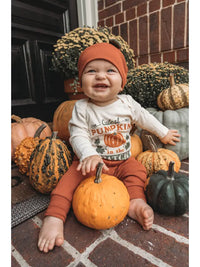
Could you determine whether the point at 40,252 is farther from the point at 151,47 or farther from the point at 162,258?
the point at 151,47

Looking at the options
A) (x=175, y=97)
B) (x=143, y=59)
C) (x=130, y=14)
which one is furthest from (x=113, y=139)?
(x=130, y=14)

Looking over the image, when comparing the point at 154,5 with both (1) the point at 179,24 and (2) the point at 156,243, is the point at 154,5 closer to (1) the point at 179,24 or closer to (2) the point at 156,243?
(1) the point at 179,24

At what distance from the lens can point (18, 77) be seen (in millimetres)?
2277

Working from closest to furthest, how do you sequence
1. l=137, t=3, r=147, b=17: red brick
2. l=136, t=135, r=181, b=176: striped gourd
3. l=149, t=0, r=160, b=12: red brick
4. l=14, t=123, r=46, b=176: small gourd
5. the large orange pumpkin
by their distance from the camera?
l=136, t=135, r=181, b=176: striped gourd, l=14, t=123, r=46, b=176: small gourd, the large orange pumpkin, l=149, t=0, r=160, b=12: red brick, l=137, t=3, r=147, b=17: red brick

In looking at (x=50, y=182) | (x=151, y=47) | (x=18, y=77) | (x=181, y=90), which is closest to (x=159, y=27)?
(x=151, y=47)

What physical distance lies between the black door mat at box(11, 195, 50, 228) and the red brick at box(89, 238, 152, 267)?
17.8 inches

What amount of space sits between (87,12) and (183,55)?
5.47 feet

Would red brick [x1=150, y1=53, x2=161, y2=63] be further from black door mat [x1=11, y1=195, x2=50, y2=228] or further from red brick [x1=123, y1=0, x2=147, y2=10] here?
black door mat [x1=11, y1=195, x2=50, y2=228]

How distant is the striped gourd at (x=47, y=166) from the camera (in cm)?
114

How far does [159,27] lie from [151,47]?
258mm

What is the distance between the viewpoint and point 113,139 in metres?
1.24

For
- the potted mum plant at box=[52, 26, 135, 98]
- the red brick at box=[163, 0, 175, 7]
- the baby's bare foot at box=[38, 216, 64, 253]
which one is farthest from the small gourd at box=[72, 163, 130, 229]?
the red brick at box=[163, 0, 175, 7]

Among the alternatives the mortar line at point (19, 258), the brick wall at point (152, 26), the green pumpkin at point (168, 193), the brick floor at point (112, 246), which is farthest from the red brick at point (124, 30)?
the mortar line at point (19, 258)

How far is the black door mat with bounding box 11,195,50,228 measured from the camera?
3.26ft
